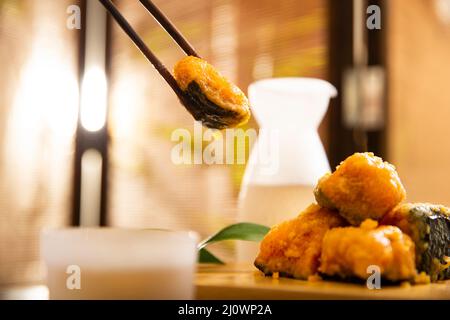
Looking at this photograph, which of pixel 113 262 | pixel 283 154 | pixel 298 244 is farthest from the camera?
pixel 283 154

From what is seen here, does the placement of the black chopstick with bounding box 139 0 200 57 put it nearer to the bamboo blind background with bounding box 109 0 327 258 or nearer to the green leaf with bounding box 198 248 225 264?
the green leaf with bounding box 198 248 225 264

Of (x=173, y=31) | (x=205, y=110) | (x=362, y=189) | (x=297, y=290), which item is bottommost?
(x=297, y=290)

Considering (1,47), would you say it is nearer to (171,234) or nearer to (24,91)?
(24,91)

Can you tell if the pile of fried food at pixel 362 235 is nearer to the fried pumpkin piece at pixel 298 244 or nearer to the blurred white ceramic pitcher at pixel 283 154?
the fried pumpkin piece at pixel 298 244

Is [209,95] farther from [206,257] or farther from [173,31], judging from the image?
[206,257]

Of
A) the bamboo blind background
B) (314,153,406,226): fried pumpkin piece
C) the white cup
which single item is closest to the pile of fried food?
(314,153,406,226): fried pumpkin piece

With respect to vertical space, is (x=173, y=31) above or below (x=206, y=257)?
above

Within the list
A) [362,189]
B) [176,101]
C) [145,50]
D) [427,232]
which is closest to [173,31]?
[145,50]

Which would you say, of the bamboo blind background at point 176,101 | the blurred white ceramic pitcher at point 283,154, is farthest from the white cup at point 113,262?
the bamboo blind background at point 176,101
